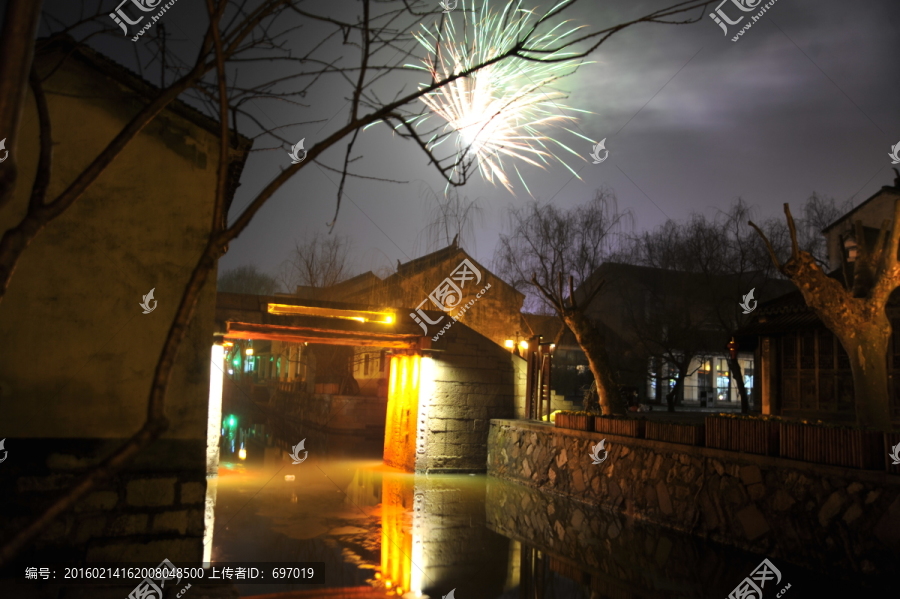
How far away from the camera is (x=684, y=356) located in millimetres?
26266

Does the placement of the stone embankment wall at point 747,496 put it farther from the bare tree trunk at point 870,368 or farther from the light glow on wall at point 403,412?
the light glow on wall at point 403,412

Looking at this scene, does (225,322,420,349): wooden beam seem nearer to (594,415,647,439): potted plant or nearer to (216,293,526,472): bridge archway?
(216,293,526,472): bridge archway

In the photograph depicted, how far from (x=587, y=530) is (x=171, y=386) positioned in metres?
A: 7.04

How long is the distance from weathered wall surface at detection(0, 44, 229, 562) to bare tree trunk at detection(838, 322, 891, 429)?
8.60 meters

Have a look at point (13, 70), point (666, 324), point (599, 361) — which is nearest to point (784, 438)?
point (599, 361)

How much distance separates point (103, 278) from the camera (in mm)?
5438

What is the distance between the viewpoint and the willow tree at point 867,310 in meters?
8.85

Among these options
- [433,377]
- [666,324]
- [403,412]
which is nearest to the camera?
[433,377]

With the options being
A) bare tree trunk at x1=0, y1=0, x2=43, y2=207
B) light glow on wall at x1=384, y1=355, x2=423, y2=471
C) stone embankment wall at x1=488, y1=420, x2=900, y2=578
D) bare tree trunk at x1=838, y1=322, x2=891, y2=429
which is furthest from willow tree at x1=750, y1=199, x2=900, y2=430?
light glow on wall at x1=384, y1=355, x2=423, y2=471

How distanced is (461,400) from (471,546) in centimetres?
762

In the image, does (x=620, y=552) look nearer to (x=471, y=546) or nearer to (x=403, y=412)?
(x=471, y=546)

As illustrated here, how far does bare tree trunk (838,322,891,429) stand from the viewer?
8820mm

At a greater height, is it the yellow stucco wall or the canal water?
the yellow stucco wall

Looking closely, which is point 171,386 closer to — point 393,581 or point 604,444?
point 393,581
